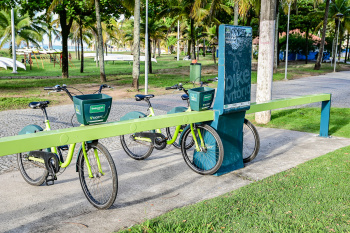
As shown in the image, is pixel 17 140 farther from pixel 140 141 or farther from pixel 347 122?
pixel 347 122

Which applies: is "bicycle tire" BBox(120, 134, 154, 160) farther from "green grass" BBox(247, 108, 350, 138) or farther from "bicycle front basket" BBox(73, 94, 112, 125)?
"green grass" BBox(247, 108, 350, 138)

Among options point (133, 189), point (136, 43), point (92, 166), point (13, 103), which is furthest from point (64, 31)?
point (92, 166)

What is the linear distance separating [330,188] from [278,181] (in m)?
0.61

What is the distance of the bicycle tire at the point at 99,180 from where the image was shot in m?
3.92

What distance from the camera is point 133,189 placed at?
4574mm

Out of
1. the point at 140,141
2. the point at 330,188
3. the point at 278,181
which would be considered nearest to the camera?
the point at 330,188

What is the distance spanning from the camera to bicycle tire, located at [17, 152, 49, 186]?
180 inches

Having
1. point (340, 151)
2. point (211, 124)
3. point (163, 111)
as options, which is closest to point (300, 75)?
point (163, 111)

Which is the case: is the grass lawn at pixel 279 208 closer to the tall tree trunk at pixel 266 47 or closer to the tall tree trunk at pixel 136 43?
the tall tree trunk at pixel 266 47

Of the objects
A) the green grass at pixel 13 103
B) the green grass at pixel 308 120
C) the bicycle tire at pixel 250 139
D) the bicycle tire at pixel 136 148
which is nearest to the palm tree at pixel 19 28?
the green grass at pixel 13 103

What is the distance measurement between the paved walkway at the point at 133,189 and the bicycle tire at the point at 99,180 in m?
0.12

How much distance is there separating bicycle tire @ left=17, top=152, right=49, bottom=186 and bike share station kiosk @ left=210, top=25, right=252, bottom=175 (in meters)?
2.32

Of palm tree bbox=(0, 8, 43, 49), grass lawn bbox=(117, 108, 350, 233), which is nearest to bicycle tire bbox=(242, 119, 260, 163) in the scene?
grass lawn bbox=(117, 108, 350, 233)

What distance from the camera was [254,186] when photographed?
14.6 ft
